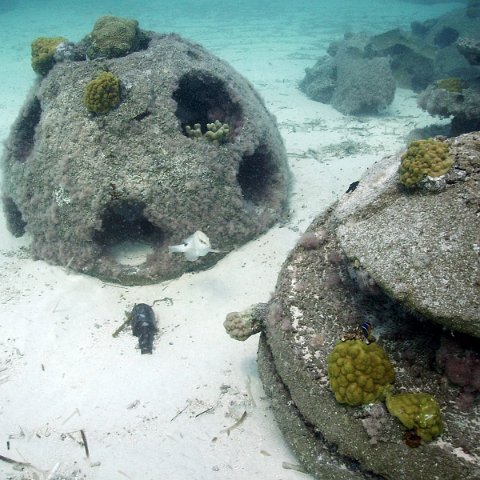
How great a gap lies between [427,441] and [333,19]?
3659cm

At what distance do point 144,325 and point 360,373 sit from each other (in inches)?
127

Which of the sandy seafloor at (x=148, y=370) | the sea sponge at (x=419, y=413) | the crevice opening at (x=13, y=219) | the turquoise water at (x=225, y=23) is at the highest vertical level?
the turquoise water at (x=225, y=23)

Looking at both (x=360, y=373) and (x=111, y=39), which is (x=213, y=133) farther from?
(x=360, y=373)

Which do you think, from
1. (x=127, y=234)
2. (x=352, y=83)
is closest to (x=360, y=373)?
(x=127, y=234)

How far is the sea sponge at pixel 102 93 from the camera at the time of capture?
6.29 metres

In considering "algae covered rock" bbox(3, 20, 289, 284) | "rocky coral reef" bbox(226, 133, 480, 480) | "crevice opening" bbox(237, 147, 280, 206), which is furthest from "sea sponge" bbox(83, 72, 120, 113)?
"rocky coral reef" bbox(226, 133, 480, 480)

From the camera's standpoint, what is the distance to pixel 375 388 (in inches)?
133

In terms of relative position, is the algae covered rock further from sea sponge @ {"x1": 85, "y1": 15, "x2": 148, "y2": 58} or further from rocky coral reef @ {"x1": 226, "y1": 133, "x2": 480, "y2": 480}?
rocky coral reef @ {"x1": 226, "y1": 133, "x2": 480, "y2": 480}

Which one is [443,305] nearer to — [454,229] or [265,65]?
[454,229]

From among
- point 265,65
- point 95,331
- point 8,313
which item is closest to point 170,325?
point 95,331

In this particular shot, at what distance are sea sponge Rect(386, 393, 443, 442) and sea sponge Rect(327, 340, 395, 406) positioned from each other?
0.15m

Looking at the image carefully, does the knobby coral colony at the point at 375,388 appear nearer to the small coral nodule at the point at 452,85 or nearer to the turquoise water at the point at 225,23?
the small coral nodule at the point at 452,85

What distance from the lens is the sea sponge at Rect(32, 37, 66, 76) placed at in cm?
752

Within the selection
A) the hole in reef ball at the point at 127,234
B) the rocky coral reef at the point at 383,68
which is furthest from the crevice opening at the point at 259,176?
the rocky coral reef at the point at 383,68
